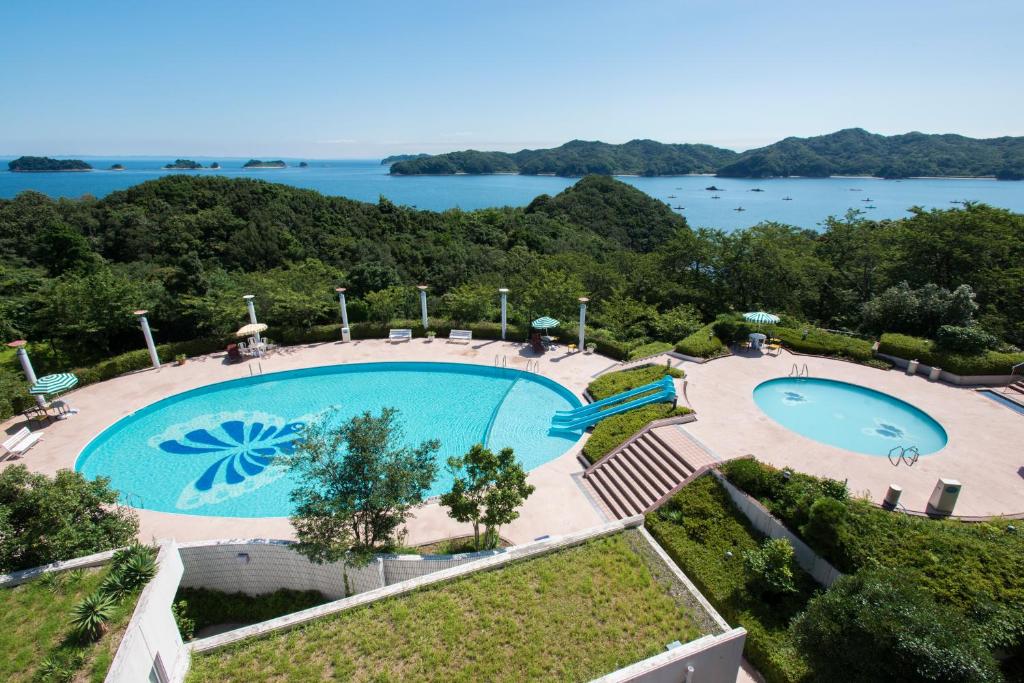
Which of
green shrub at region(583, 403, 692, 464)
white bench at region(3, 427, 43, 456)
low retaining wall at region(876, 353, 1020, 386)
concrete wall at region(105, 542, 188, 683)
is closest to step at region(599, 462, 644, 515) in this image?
green shrub at region(583, 403, 692, 464)

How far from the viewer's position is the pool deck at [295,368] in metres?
10.8

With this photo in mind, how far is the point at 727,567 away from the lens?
9383mm

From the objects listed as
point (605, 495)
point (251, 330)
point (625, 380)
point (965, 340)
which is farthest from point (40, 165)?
point (965, 340)

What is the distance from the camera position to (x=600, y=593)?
865 centimetres

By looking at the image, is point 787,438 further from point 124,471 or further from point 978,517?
point 124,471

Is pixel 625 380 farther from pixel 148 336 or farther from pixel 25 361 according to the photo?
pixel 25 361

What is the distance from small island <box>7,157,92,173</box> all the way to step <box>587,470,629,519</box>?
789ft

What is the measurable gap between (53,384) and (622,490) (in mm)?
18936

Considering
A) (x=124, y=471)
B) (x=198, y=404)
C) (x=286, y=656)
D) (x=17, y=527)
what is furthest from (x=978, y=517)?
(x=198, y=404)

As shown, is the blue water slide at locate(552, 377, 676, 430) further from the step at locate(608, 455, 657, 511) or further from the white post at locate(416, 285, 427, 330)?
the white post at locate(416, 285, 427, 330)

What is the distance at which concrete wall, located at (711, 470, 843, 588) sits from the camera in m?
8.73

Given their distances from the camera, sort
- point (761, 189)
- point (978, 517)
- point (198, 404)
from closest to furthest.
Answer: point (978, 517) < point (198, 404) < point (761, 189)

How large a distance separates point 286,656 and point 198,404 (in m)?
13.6

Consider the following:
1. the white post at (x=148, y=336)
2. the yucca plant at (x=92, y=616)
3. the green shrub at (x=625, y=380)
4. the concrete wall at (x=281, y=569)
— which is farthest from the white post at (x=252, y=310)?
the yucca plant at (x=92, y=616)
